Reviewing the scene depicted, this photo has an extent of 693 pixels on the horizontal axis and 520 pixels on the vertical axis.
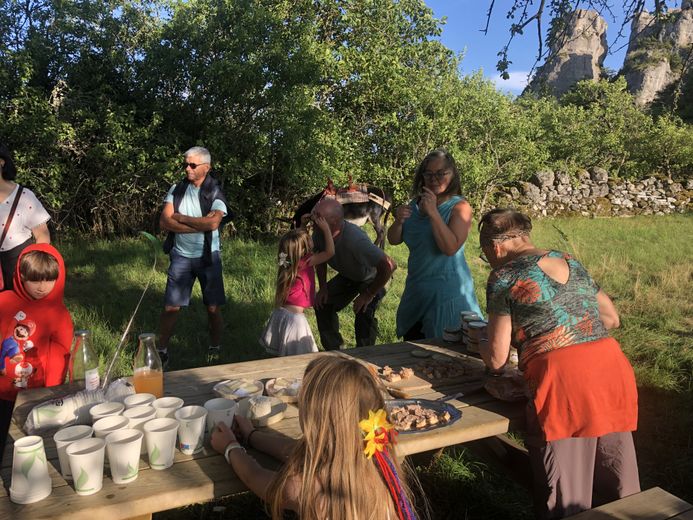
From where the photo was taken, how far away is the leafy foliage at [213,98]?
926cm

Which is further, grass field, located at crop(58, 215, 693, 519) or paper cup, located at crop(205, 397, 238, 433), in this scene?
grass field, located at crop(58, 215, 693, 519)

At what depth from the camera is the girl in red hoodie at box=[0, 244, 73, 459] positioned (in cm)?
276

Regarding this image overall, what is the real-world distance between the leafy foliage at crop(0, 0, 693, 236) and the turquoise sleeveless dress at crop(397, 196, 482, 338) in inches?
271

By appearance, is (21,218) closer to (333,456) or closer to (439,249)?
(439,249)

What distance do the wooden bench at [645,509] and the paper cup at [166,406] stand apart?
1607 millimetres

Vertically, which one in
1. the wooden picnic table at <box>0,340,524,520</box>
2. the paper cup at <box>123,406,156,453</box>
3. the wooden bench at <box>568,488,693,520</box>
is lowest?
the wooden bench at <box>568,488,693,520</box>

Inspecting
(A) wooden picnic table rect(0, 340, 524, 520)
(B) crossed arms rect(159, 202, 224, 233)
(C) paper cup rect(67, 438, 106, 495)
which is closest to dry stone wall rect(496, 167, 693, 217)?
(B) crossed arms rect(159, 202, 224, 233)

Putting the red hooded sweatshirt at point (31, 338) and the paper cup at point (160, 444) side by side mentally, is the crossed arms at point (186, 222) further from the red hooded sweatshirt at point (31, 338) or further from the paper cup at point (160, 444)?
the paper cup at point (160, 444)

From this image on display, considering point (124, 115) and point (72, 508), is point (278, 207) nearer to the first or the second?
point (124, 115)

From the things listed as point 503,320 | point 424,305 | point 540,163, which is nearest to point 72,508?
point 503,320

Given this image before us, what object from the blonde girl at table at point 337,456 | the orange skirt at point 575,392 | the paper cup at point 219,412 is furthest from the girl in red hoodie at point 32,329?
the orange skirt at point 575,392

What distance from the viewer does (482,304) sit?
7.41 metres

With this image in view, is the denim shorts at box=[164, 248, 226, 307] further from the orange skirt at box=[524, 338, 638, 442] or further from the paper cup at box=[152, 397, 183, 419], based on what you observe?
the orange skirt at box=[524, 338, 638, 442]

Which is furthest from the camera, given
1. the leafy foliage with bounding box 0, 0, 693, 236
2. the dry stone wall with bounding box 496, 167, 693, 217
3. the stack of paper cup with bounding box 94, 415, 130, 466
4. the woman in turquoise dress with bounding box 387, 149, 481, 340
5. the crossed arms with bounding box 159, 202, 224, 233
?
the dry stone wall with bounding box 496, 167, 693, 217
